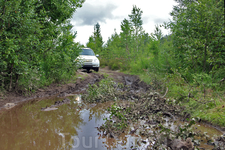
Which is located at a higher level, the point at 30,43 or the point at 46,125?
the point at 30,43

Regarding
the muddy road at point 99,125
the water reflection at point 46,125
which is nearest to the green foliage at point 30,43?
the muddy road at point 99,125

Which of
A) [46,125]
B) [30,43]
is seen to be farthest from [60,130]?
[30,43]

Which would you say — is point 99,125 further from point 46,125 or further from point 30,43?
point 30,43

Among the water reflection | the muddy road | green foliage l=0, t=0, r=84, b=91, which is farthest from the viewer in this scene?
green foliage l=0, t=0, r=84, b=91

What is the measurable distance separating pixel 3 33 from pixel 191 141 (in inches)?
201

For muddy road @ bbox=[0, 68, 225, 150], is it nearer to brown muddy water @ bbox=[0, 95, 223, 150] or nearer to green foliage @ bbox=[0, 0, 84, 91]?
brown muddy water @ bbox=[0, 95, 223, 150]

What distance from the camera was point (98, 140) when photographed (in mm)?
3086

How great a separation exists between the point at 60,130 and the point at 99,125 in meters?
0.79

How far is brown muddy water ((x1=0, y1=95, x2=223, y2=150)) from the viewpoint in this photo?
9.52 feet

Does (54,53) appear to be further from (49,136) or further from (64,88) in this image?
→ (49,136)

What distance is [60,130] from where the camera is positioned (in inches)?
138

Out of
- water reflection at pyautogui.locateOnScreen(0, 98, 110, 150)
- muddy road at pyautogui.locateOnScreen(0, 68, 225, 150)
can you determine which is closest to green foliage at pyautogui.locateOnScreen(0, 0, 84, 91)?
muddy road at pyautogui.locateOnScreen(0, 68, 225, 150)

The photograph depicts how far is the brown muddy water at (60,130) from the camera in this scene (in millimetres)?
2902

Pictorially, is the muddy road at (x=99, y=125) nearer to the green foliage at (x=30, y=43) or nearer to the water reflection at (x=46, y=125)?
the water reflection at (x=46, y=125)
